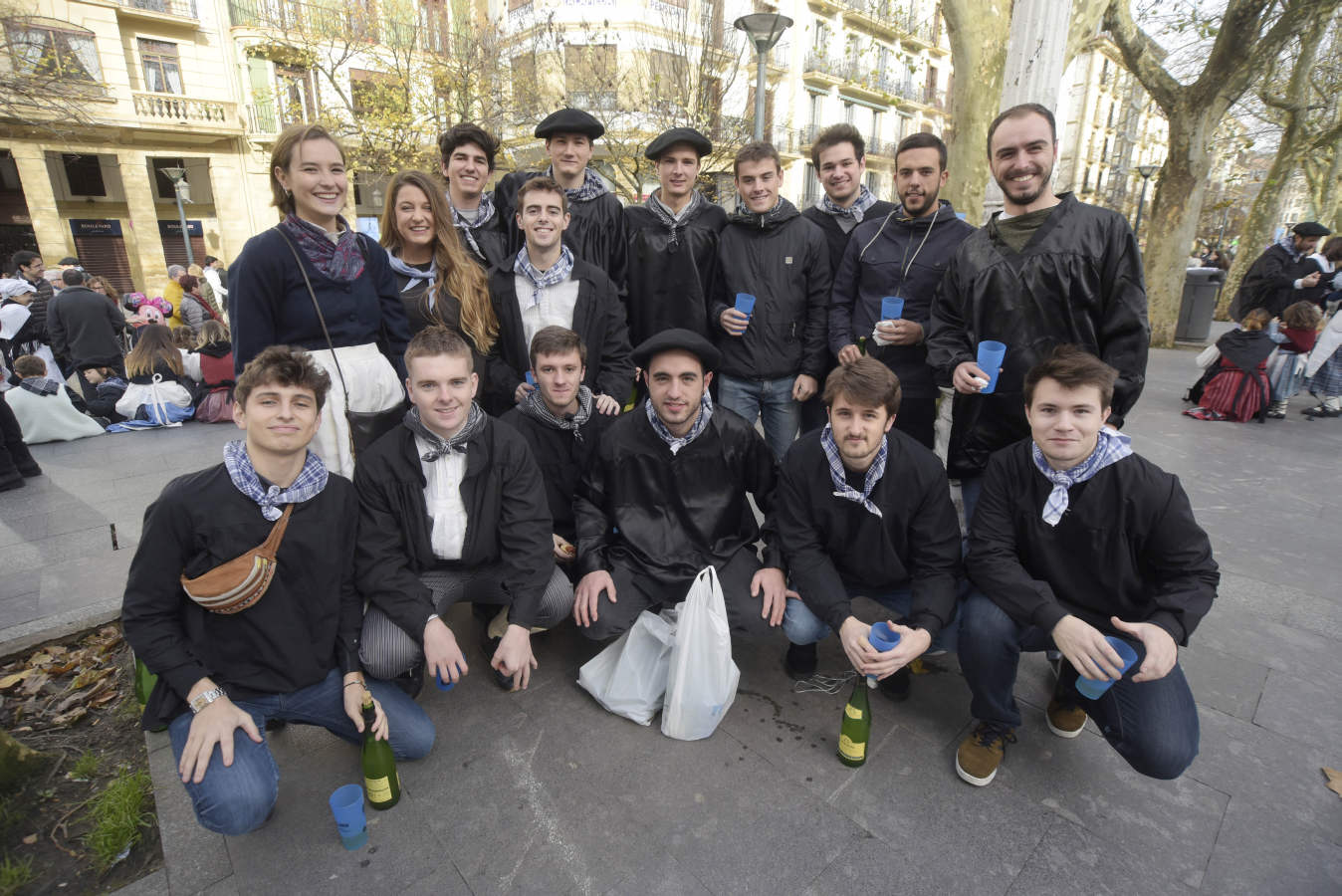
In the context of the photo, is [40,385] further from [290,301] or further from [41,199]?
[41,199]

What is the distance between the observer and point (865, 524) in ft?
9.18

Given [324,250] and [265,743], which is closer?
[265,743]

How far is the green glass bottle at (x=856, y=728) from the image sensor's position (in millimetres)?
2443

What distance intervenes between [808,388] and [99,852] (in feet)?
12.1

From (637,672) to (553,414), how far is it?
1.34m

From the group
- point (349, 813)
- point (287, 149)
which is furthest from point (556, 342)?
point (349, 813)

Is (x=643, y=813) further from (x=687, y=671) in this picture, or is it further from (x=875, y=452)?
(x=875, y=452)

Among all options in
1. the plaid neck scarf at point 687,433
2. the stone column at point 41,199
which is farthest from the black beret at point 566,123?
the stone column at point 41,199

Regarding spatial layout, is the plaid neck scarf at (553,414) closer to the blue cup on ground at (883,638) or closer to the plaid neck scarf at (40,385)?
the blue cup on ground at (883,638)

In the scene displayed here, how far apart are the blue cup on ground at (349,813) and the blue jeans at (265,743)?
0.80 ft

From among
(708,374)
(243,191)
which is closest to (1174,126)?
(708,374)

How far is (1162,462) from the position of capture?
20.5ft

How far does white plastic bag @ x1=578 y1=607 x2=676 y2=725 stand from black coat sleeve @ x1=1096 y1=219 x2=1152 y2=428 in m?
2.17

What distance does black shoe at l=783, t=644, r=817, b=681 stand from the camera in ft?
10.1
